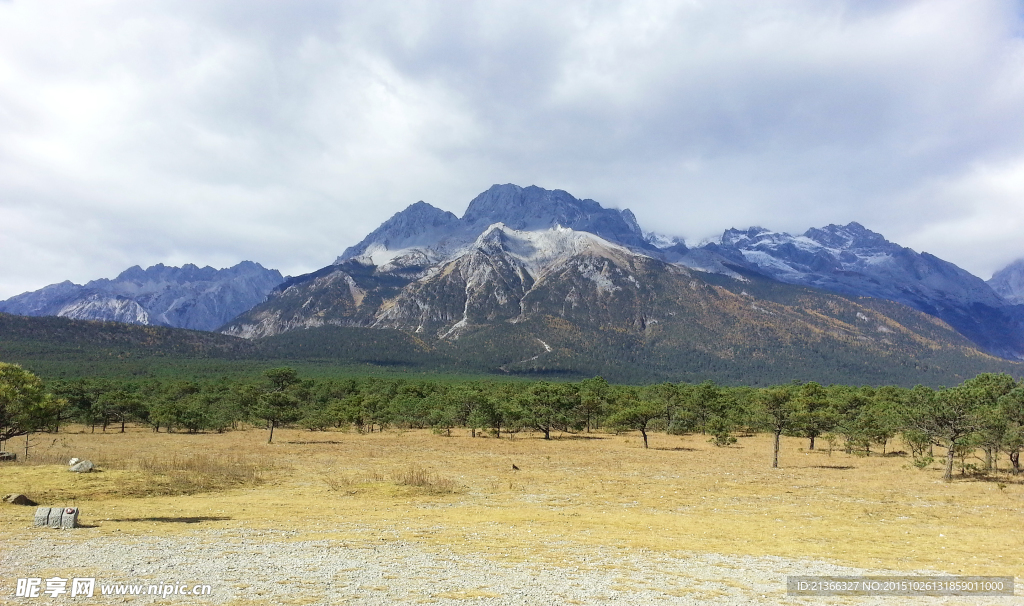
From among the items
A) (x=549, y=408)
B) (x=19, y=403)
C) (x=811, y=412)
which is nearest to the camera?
(x=19, y=403)

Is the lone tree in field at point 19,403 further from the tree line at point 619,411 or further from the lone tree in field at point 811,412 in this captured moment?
the lone tree in field at point 811,412

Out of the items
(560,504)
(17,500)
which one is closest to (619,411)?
(560,504)

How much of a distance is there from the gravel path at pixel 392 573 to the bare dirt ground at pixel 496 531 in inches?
3.1

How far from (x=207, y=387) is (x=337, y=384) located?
26.4 metres

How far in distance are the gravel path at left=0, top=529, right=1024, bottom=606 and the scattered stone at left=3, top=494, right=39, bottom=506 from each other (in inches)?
321

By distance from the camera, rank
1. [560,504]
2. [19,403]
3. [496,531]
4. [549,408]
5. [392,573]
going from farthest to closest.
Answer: [549,408] < [560,504] < [19,403] < [496,531] < [392,573]

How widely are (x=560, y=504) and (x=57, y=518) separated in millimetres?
20816

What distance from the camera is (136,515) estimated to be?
2183 centimetres

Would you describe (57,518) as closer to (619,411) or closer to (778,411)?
(778,411)

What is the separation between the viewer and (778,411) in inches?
1791

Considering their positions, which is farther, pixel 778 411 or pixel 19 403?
pixel 778 411

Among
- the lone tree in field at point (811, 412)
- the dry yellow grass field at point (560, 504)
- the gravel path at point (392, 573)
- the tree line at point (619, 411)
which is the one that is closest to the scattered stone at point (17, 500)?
the dry yellow grass field at point (560, 504)

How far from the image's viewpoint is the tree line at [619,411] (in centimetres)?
4003

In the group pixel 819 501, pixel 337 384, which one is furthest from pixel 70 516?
pixel 337 384
